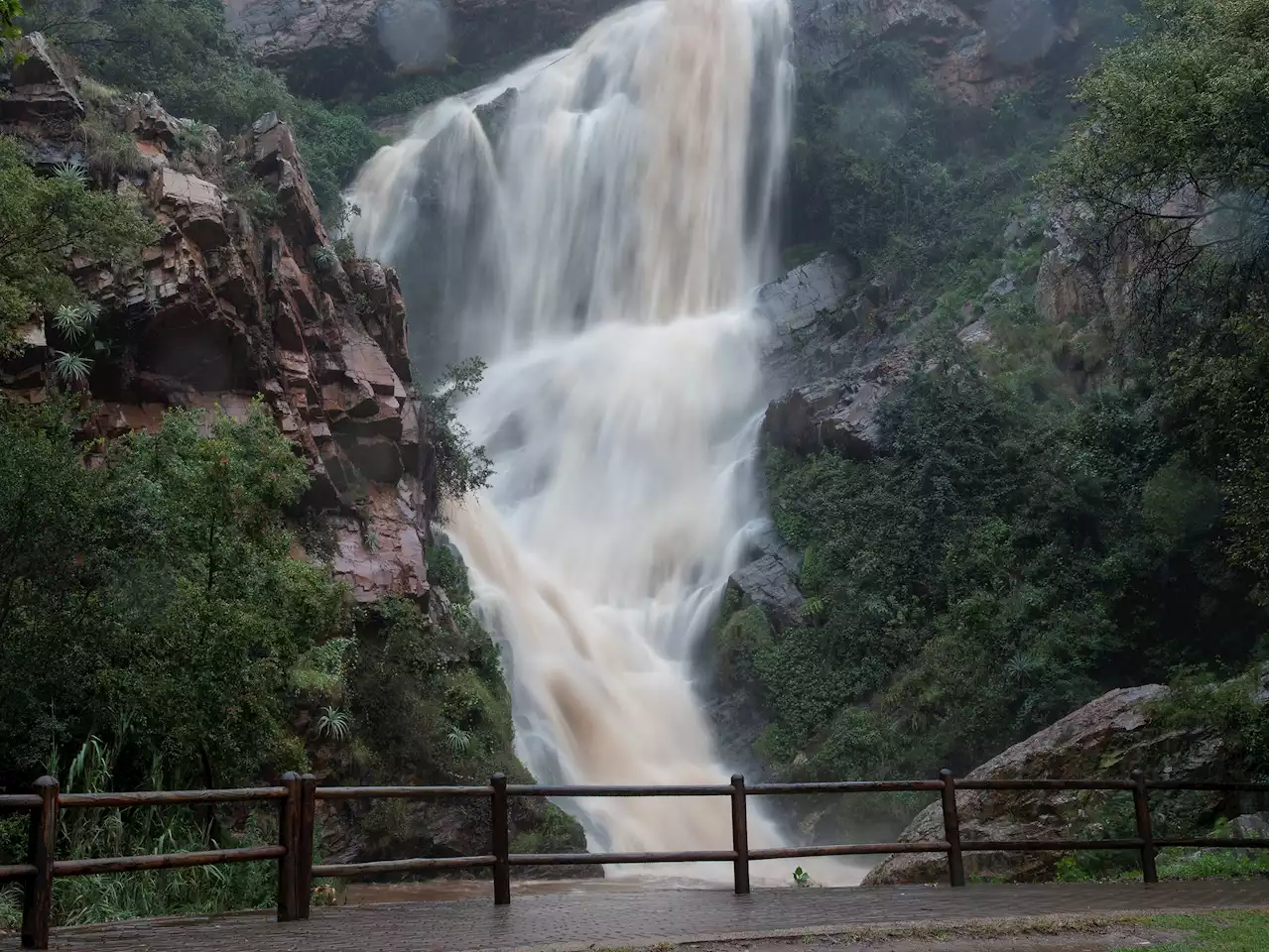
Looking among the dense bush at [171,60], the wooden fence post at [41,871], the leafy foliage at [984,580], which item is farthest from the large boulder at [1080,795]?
the dense bush at [171,60]

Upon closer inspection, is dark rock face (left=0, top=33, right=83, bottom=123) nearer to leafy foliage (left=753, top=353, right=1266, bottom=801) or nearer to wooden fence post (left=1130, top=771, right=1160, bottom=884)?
leafy foliage (left=753, top=353, right=1266, bottom=801)

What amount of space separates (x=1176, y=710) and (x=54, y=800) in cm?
1361

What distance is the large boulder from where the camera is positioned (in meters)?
14.0

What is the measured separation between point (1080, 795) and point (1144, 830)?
4090mm

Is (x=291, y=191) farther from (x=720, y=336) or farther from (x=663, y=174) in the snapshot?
(x=663, y=174)

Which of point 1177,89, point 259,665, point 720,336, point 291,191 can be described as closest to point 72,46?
point 291,191

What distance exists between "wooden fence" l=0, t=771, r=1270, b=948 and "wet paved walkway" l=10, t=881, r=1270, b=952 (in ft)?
0.96

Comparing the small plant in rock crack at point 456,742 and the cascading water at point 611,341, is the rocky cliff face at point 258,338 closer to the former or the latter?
the small plant in rock crack at point 456,742

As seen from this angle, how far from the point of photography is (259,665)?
520 inches

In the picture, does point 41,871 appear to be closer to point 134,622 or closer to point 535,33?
point 134,622

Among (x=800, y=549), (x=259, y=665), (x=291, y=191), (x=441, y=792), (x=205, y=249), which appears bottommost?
(x=441, y=792)

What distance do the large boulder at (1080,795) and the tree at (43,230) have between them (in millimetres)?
13971

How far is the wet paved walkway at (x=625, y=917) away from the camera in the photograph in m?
6.57

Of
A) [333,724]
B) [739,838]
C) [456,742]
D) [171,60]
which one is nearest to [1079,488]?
[456,742]
